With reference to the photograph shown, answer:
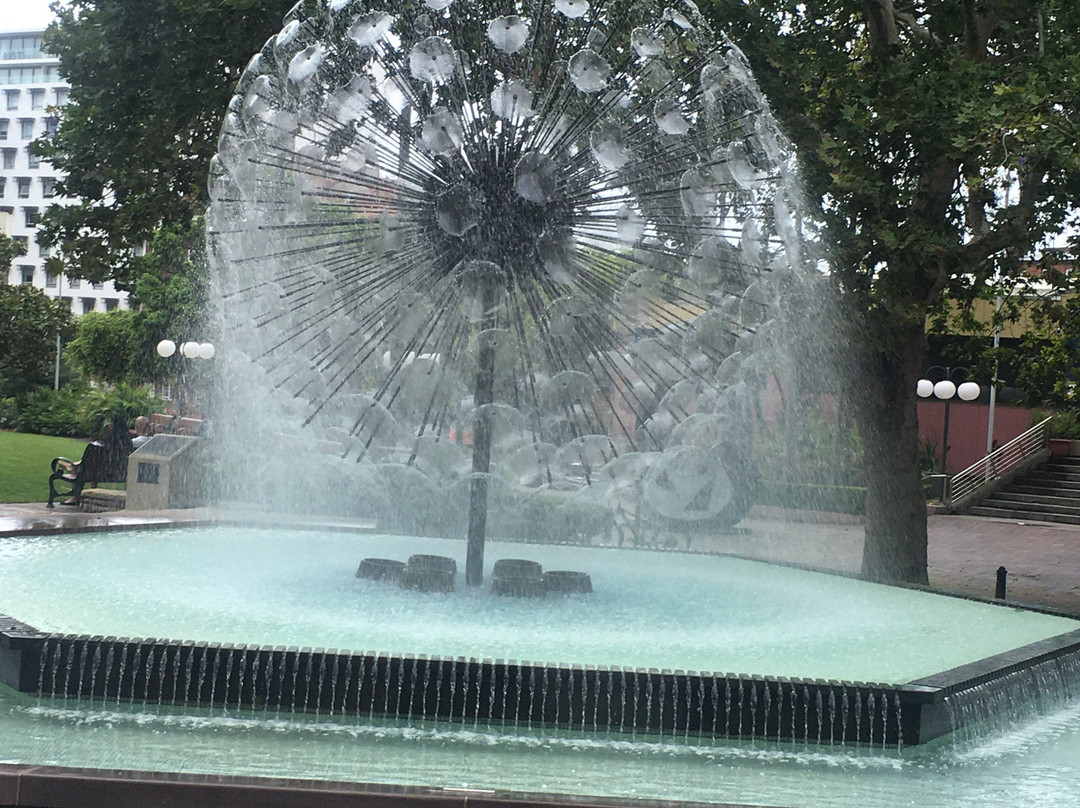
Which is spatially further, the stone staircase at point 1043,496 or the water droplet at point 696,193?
the stone staircase at point 1043,496

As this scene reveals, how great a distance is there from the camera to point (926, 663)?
7.73 m

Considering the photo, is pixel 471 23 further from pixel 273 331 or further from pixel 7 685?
pixel 7 685

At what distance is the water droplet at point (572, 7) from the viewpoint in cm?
868

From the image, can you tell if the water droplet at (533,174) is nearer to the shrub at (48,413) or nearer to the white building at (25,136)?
the shrub at (48,413)

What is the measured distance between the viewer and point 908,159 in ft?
46.5

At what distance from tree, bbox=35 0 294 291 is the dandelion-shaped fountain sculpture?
4.88 meters

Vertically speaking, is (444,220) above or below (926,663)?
above

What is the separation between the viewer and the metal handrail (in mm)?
30092

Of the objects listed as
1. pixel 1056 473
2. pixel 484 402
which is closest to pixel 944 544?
pixel 1056 473

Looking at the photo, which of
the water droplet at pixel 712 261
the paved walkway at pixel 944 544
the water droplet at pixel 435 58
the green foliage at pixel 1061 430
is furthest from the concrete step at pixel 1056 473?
the water droplet at pixel 435 58

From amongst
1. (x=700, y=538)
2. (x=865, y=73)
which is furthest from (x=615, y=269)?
(x=700, y=538)

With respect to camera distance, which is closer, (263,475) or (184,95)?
(263,475)

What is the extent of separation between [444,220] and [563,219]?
833 mm

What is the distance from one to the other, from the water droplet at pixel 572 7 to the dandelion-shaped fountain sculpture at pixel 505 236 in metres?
0.04
